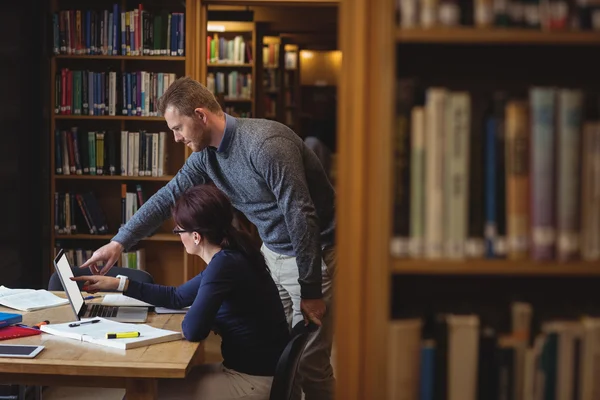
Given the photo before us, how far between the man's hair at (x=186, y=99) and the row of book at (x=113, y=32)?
1.97m

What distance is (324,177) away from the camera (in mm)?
3164

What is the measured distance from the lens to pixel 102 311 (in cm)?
293

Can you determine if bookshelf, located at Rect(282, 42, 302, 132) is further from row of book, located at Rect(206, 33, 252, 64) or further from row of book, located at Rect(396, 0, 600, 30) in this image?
row of book, located at Rect(396, 0, 600, 30)

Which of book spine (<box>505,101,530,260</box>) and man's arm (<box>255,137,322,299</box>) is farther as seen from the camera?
man's arm (<box>255,137,322,299</box>)

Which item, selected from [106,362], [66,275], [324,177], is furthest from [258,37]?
[106,362]

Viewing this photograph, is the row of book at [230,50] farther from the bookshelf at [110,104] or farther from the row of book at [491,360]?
the row of book at [491,360]

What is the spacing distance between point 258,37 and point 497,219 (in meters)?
5.74

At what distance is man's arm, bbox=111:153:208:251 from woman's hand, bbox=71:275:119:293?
1.36 ft

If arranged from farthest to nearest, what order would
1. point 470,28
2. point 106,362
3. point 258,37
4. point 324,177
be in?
point 258,37
point 324,177
point 106,362
point 470,28

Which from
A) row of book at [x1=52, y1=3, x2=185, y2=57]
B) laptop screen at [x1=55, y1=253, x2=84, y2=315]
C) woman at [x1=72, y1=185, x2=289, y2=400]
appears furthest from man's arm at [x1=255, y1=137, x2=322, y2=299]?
row of book at [x1=52, y1=3, x2=185, y2=57]

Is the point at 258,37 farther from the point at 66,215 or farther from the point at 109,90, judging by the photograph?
the point at 66,215

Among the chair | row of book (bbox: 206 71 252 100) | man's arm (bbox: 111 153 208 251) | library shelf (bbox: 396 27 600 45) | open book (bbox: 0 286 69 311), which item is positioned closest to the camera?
library shelf (bbox: 396 27 600 45)

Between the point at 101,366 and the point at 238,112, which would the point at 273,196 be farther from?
the point at 238,112

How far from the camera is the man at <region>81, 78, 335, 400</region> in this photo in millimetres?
2877
